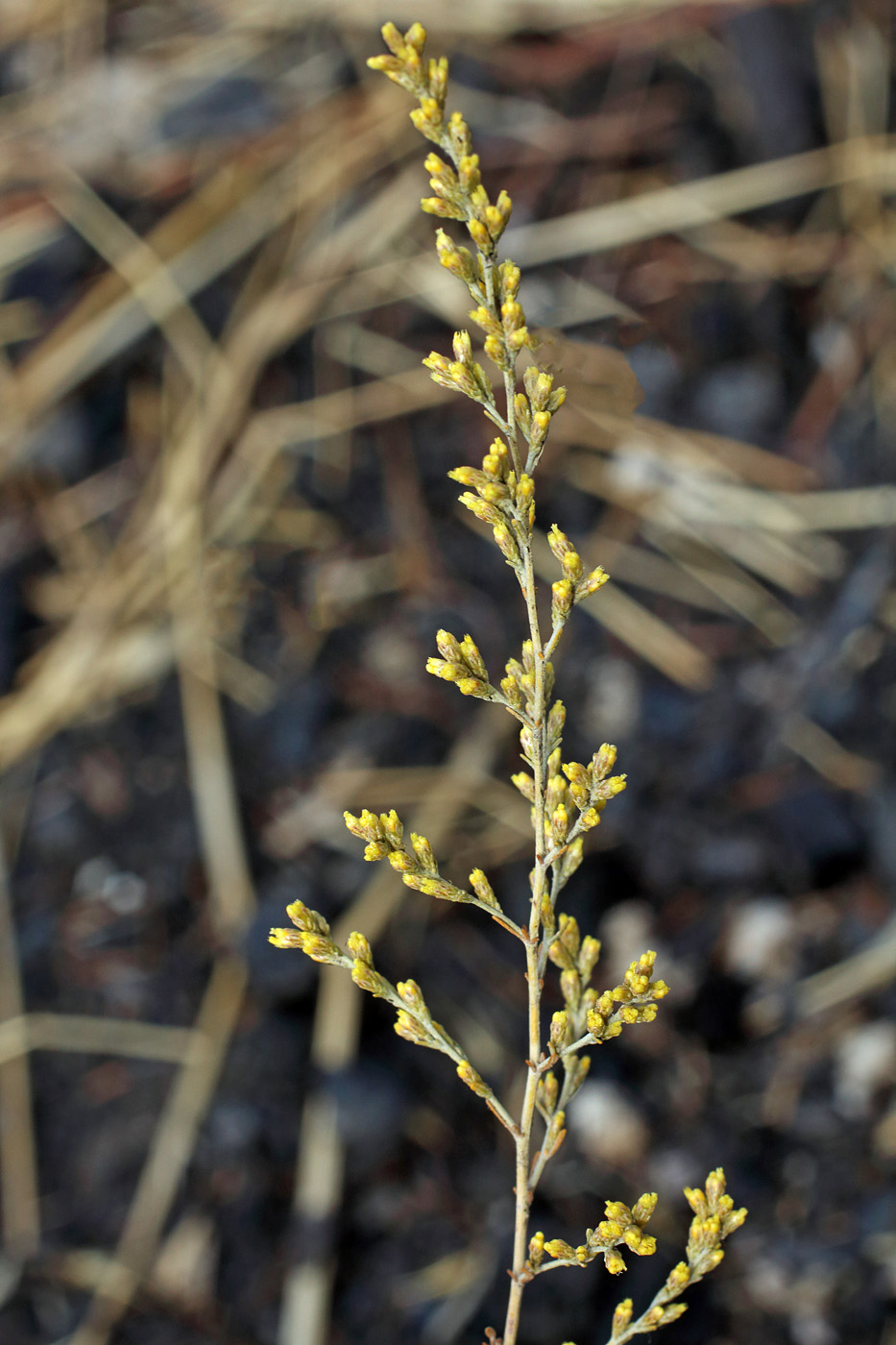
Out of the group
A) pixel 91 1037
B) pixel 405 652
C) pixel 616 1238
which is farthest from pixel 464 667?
pixel 91 1037

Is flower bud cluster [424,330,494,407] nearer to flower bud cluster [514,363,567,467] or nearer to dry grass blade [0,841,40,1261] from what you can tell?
flower bud cluster [514,363,567,467]

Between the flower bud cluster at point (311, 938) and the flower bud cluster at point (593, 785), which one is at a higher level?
the flower bud cluster at point (593, 785)

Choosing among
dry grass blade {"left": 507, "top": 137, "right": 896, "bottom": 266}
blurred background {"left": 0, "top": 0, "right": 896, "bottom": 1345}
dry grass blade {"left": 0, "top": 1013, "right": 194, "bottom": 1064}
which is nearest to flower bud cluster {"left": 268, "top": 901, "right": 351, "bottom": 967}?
blurred background {"left": 0, "top": 0, "right": 896, "bottom": 1345}

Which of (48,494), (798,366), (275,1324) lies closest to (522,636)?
(798,366)

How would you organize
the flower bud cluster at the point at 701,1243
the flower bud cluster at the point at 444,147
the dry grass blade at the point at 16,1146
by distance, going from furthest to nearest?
the dry grass blade at the point at 16,1146 < the flower bud cluster at the point at 701,1243 < the flower bud cluster at the point at 444,147

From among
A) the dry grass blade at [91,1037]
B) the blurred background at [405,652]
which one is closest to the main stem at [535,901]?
the blurred background at [405,652]

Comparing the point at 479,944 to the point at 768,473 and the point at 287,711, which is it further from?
the point at 768,473

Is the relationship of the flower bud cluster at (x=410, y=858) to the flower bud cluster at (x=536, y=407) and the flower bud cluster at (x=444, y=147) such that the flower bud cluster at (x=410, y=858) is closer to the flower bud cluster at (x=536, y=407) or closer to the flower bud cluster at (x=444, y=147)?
the flower bud cluster at (x=536, y=407)

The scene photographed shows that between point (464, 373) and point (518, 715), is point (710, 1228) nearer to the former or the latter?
point (518, 715)
